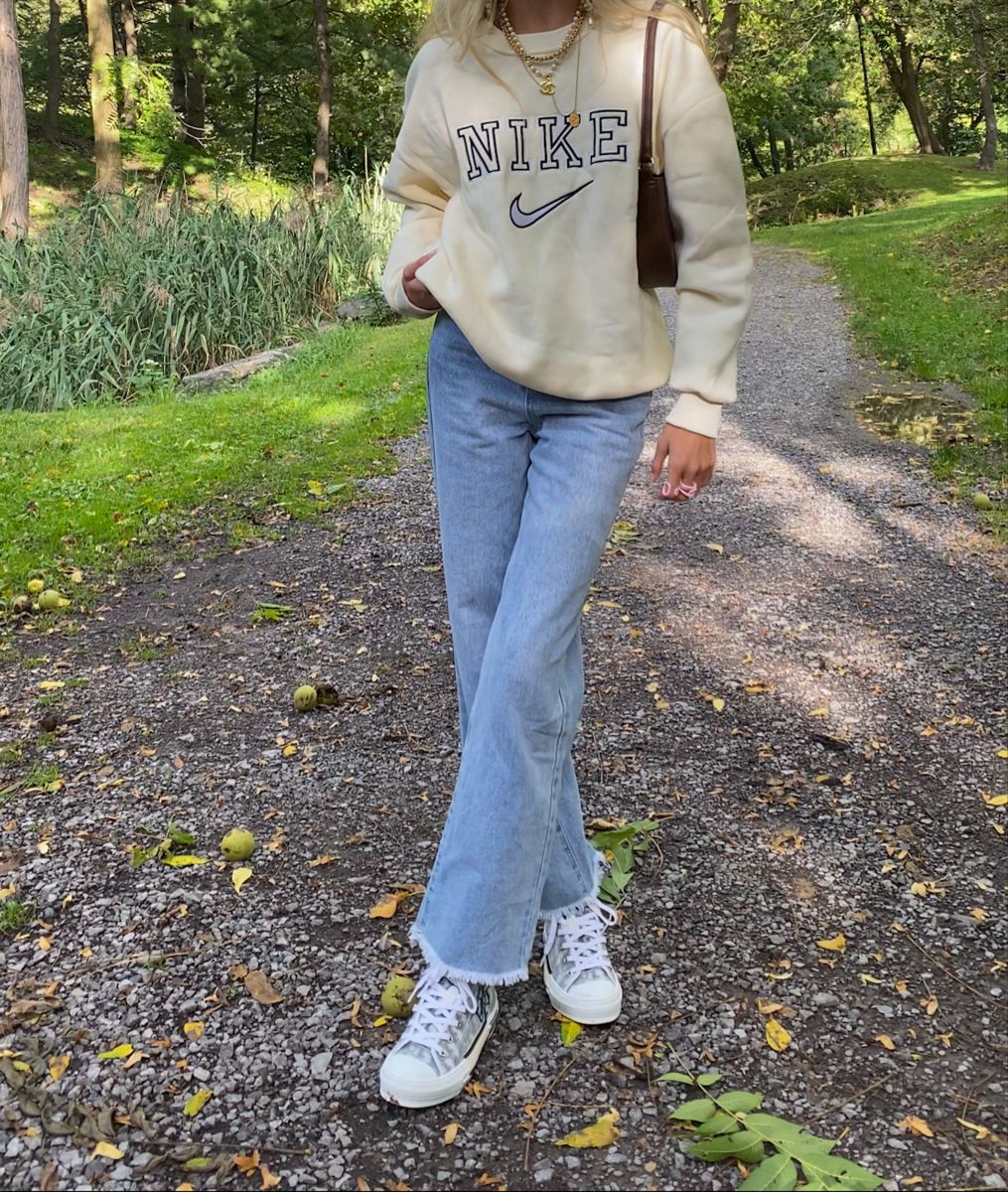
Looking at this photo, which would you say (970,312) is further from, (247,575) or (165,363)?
(247,575)

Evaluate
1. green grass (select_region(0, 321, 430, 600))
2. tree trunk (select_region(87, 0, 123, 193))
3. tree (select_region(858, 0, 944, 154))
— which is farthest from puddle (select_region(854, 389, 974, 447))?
tree (select_region(858, 0, 944, 154))

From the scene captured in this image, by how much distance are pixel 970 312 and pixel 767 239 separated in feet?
30.4

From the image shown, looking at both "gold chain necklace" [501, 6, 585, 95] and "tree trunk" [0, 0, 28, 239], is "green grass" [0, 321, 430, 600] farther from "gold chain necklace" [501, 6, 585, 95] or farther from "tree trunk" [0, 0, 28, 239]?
"tree trunk" [0, 0, 28, 239]

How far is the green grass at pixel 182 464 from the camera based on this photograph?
4844mm

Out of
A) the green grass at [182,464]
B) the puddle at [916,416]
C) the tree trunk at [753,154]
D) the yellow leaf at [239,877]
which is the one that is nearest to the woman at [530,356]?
the yellow leaf at [239,877]

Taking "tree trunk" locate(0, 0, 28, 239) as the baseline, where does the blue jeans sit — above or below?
below

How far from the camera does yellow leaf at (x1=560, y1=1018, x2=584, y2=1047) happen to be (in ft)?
6.56

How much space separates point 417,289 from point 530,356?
27cm

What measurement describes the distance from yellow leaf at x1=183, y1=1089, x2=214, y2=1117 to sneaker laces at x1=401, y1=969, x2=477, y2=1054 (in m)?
0.36

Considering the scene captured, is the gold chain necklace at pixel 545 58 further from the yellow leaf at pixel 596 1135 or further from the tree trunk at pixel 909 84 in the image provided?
the tree trunk at pixel 909 84

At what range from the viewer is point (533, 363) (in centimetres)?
172

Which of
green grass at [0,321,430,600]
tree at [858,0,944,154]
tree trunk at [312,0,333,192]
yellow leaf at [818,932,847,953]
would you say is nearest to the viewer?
yellow leaf at [818,932,847,953]

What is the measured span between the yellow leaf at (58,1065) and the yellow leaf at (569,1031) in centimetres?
92

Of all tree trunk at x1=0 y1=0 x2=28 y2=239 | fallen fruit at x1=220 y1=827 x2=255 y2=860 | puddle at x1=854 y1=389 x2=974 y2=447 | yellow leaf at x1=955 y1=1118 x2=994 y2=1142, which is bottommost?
yellow leaf at x1=955 y1=1118 x2=994 y2=1142
